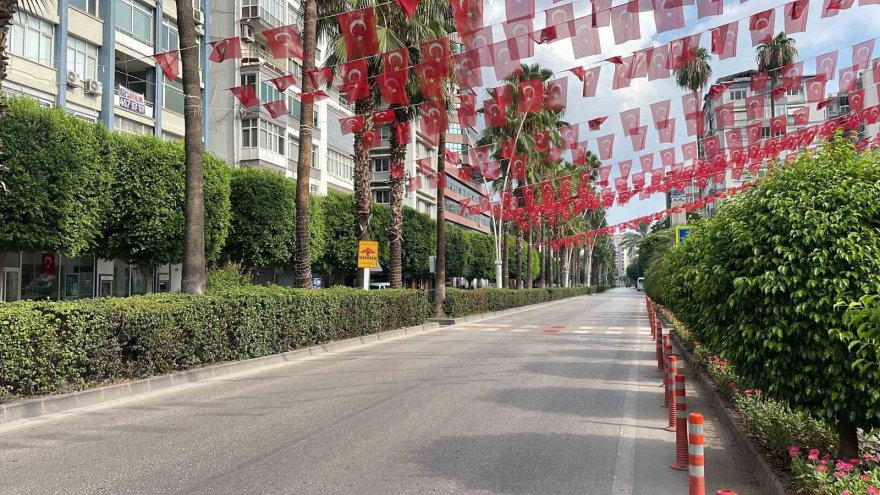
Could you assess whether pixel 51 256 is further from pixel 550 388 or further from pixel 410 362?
pixel 550 388

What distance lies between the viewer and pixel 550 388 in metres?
10.3

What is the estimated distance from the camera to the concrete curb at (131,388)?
803cm

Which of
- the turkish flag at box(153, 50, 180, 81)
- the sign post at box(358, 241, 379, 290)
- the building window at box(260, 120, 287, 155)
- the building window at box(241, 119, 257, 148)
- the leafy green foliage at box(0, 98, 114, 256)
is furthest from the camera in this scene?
the building window at box(260, 120, 287, 155)

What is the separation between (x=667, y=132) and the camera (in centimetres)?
1573

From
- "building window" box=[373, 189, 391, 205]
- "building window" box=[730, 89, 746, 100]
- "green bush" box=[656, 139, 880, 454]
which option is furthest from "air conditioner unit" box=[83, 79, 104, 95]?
"building window" box=[730, 89, 746, 100]

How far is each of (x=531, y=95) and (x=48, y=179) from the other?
13.6 metres

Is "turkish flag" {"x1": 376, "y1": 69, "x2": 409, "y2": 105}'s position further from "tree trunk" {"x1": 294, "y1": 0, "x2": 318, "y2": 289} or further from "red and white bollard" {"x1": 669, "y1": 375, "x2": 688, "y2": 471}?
"red and white bollard" {"x1": 669, "y1": 375, "x2": 688, "y2": 471}

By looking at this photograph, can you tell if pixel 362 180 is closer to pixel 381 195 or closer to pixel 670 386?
pixel 670 386

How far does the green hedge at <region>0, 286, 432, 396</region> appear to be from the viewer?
8.33 meters

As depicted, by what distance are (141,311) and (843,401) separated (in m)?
9.63

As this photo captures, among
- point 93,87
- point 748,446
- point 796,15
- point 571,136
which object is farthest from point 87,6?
point 748,446

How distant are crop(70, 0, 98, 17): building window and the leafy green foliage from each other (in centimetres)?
1021

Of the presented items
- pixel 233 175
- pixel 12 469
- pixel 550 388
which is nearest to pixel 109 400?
pixel 12 469

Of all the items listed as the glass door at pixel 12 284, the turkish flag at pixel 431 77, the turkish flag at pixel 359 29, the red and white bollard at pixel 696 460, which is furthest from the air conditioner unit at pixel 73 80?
the red and white bollard at pixel 696 460
